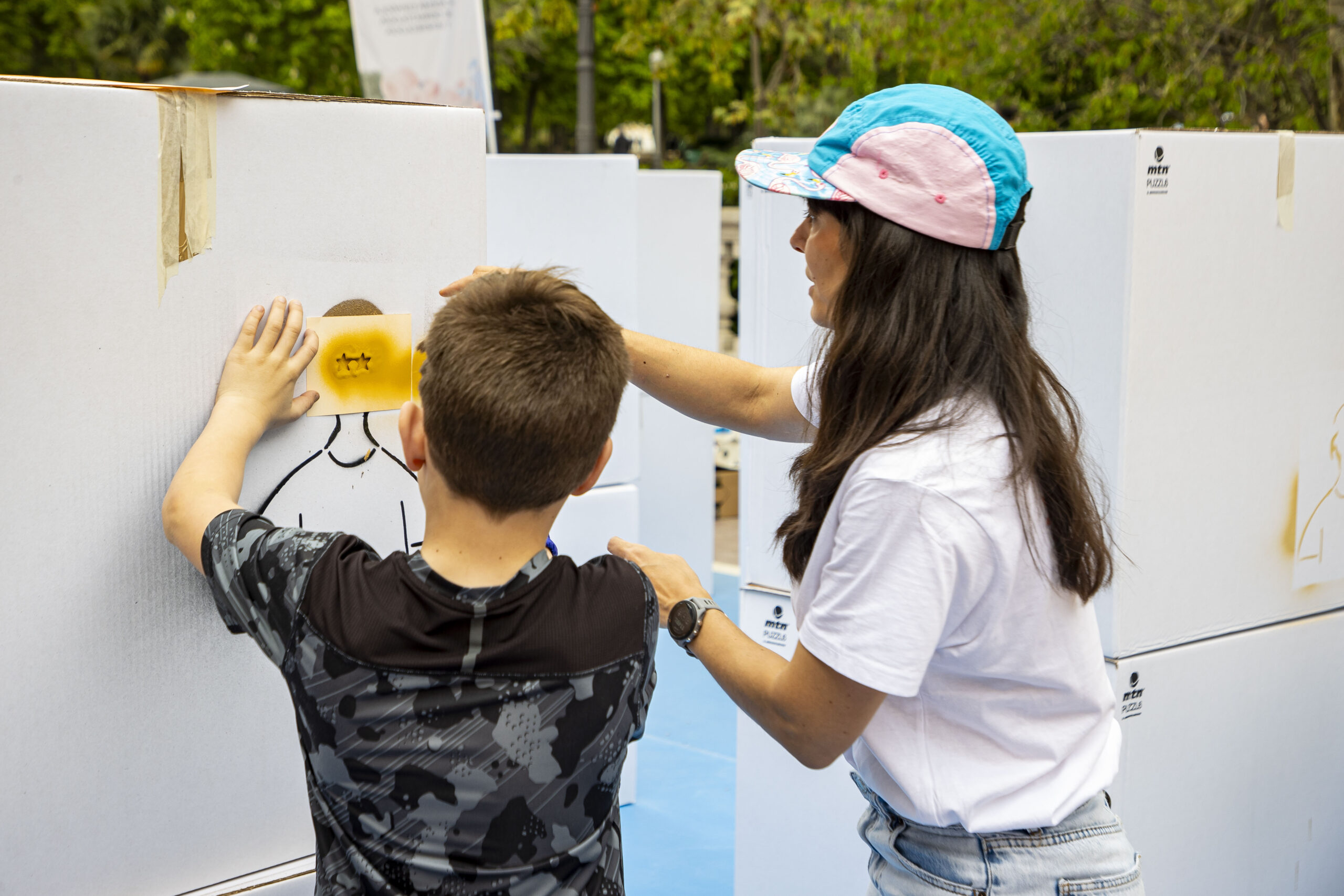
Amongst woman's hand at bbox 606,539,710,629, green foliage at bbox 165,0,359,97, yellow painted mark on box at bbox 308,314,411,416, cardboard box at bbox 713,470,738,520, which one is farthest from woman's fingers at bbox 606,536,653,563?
green foliage at bbox 165,0,359,97

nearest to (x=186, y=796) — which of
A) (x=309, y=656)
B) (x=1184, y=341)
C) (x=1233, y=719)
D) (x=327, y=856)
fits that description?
(x=327, y=856)

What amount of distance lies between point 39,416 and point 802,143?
1.43 meters

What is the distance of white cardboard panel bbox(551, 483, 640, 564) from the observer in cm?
333

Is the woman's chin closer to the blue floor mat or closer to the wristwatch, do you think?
the wristwatch

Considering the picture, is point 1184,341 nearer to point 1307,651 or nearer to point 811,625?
point 1307,651

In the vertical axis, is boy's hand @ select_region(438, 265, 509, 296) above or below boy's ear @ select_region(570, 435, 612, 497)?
above

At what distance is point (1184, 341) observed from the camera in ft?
6.20

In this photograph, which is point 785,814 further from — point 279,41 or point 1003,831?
point 279,41

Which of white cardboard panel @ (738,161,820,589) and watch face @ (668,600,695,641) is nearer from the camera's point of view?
watch face @ (668,600,695,641)

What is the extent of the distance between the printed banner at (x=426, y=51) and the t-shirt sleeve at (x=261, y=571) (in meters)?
3.67

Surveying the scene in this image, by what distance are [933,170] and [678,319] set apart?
3.71 m

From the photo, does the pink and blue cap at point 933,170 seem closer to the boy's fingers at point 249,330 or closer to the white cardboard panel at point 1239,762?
the boy's fingers at point 249,330

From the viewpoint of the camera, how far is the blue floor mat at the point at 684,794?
3.00 m

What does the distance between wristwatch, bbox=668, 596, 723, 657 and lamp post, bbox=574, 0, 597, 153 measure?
11.6 metres
